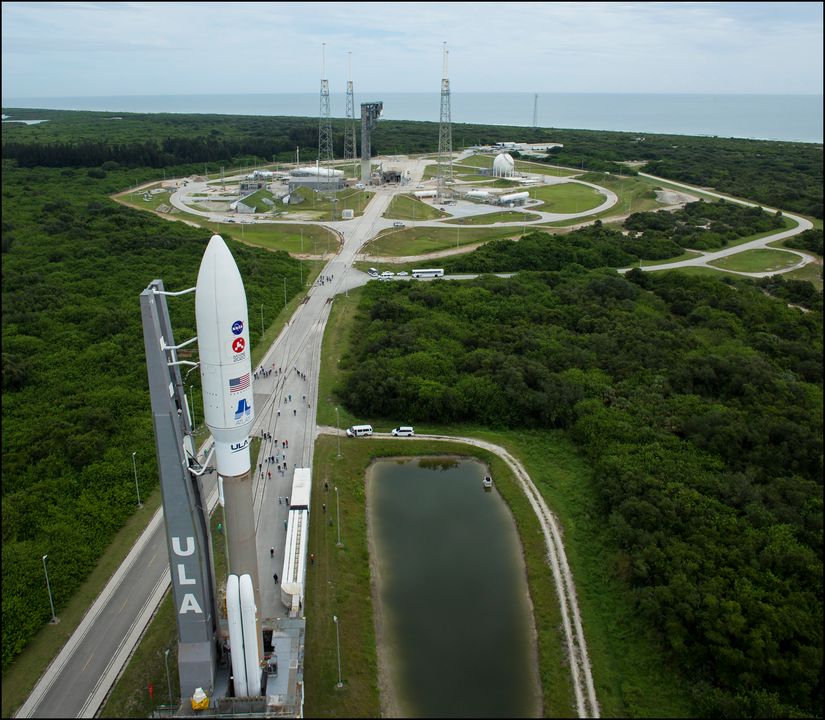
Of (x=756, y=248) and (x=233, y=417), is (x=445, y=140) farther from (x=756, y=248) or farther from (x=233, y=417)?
(x=233, y=417)

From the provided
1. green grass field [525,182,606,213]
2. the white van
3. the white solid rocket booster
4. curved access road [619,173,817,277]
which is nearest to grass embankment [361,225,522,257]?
green grass field [525,182,606,213]

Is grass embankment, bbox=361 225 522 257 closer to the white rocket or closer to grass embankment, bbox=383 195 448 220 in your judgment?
grass embankment, bbox=383 195 448 220

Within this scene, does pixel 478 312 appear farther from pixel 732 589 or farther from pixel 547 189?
pixel 547 189

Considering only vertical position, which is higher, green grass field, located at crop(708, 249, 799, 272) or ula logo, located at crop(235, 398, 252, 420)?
ula logo, located at crop(235, 398, 252, 420)

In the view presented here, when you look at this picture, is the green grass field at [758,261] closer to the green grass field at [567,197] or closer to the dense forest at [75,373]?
the green grass field at [567,197]

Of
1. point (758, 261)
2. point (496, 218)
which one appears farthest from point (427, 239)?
point (758, 261)

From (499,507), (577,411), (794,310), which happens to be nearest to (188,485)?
(499,507)
